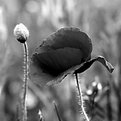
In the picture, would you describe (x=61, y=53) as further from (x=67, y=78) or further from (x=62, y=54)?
(x=67, y=78)

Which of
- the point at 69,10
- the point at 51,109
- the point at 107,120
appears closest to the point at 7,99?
the point at 51,109

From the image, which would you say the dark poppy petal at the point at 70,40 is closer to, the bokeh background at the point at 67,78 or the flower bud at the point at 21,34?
the flower bud at the point at 21,34

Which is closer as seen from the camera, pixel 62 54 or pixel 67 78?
pixel 62 54

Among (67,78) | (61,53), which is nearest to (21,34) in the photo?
(61,53)

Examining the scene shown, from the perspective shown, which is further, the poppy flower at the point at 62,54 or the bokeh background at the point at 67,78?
the bokeh background at the point at 67,78

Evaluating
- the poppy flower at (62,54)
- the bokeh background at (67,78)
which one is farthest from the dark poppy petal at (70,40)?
the bokeh background at (67,78)

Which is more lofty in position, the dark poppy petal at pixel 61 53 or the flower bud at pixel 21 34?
the flower bud at pixel 21 34

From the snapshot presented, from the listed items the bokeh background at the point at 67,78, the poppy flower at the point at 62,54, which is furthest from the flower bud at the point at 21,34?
the bokeh background at the point at 67,78

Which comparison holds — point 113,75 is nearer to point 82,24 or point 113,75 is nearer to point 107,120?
point 107,120
